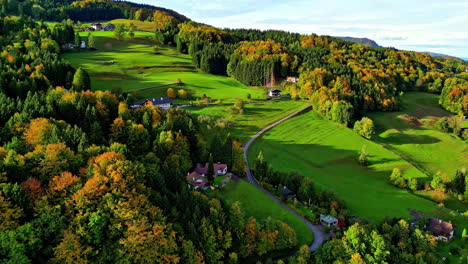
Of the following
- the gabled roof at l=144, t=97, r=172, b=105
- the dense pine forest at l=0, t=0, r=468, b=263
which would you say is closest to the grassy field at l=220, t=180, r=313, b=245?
the dense pine forest at l=0, t=0, r=468, b=263

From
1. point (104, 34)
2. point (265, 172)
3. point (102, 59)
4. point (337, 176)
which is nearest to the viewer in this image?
point (265, 172)

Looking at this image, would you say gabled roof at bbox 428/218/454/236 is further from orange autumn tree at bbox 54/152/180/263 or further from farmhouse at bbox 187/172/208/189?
orange autumn tree at bbox 54/152/180/263

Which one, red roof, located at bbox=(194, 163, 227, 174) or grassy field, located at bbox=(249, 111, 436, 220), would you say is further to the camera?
grassy field, located at bbox=(249, 111, 436, 220)

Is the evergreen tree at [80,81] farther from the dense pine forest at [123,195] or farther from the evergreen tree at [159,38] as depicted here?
the evergreen tree at [159,38]

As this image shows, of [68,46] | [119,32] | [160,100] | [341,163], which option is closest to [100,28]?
[119,32]

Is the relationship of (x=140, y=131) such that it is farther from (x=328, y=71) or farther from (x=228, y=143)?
(x=328, y=71)

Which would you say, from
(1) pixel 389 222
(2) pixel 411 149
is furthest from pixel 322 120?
(1) pixel 389 222

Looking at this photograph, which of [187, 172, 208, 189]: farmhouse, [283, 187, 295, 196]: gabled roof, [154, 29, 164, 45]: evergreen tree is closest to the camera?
[187, 172, 208, 189]: farmhouse
